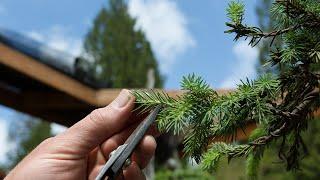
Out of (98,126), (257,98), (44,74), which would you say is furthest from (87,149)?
(44,74)

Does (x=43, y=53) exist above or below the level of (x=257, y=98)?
above

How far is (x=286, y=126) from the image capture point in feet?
2.50

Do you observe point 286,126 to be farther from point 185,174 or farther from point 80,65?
point 185,174

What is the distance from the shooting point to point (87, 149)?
0.98 m

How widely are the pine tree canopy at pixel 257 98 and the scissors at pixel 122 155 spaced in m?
0.02

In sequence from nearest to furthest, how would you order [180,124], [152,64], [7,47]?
[180,124] < [7,47] < [152,64]

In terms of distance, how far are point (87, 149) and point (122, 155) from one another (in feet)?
0.68

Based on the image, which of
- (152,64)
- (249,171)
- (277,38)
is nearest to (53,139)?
(249,171)

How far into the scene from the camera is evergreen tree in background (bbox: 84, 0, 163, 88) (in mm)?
17922

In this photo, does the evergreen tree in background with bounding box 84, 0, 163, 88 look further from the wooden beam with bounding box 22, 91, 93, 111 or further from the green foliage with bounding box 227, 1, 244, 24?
the green foliage with bounding box 227, 1, 244, 24

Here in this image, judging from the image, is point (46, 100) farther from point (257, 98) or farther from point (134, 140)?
point (257, 98)

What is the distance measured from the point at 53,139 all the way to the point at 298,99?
459mm

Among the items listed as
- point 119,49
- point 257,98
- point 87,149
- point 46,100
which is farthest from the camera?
point 119,49

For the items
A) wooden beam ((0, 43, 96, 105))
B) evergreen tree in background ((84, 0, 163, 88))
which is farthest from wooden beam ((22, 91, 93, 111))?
evergreen tree in background ((84, 0, 163, 88))
